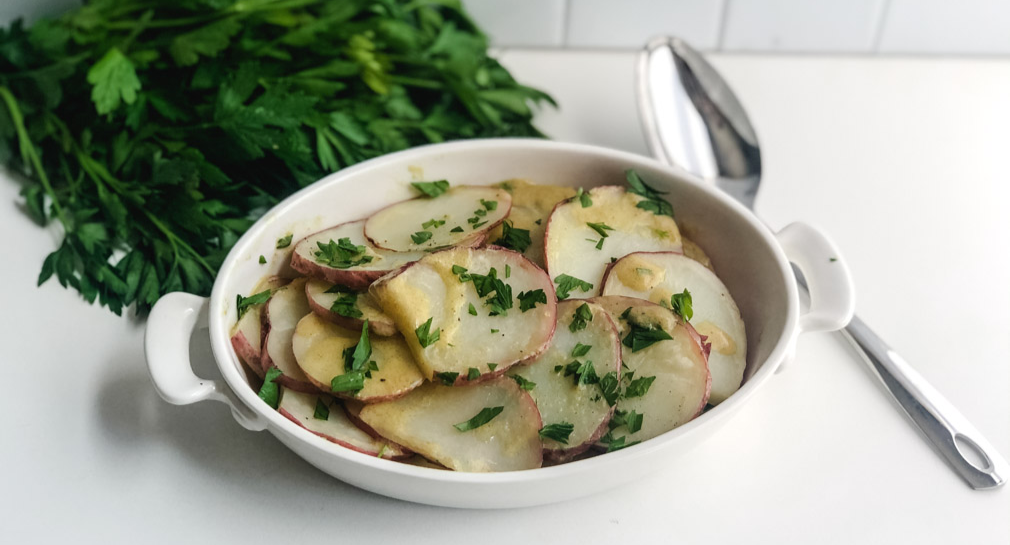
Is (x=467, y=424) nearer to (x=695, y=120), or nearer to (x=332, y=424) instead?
(x=332, y=424)

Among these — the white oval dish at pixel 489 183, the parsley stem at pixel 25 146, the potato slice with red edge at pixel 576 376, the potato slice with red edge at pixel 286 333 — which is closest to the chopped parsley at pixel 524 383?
the potato slice with red edge at pixel 576 376

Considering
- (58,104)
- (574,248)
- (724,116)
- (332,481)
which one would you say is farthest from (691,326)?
(58,104)

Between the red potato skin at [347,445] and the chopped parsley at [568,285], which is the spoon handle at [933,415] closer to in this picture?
the chopped parsley at [568,285]

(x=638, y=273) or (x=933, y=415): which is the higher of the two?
(x=638, y=273)

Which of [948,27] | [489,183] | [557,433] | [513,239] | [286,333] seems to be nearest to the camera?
[557,433]

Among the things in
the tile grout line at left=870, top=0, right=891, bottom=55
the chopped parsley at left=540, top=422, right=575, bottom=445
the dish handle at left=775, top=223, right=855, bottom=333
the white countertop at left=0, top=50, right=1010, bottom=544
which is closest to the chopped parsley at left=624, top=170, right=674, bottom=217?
the dish handle at left=775, top=223, right=855, bottom=333

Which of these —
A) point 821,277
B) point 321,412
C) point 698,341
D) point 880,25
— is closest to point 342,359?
point 321,412

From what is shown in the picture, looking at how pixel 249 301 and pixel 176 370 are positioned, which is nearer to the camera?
pixel 176 370
